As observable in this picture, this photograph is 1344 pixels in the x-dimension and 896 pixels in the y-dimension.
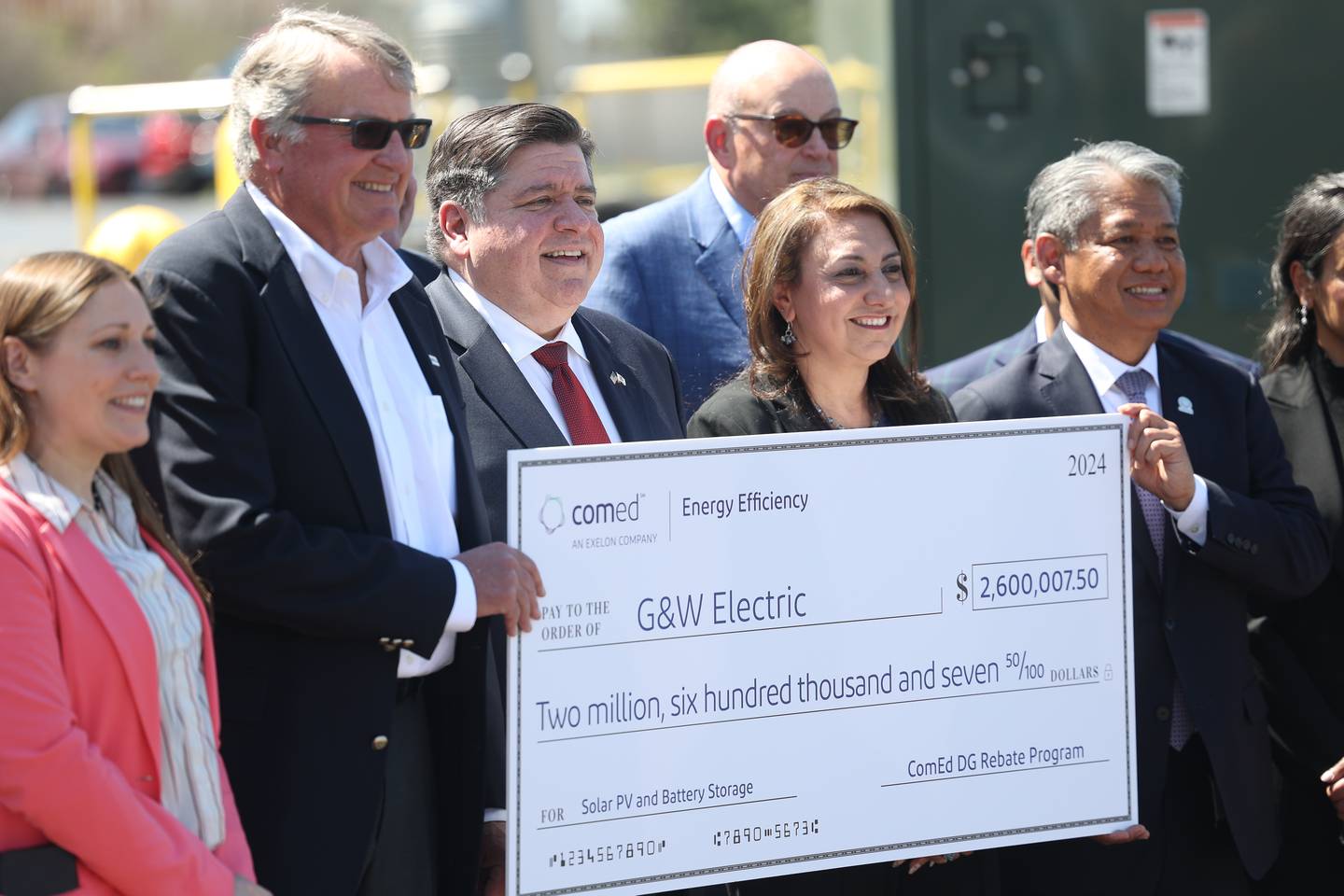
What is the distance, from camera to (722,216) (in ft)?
15.2

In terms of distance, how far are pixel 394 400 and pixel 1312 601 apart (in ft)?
7.71

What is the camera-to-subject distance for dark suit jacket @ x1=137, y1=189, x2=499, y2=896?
2602 millimetres

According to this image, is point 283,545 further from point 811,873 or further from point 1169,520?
point 1169,520

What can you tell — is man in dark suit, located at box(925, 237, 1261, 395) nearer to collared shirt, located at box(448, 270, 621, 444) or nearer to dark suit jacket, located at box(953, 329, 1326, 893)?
dark suit jacket, located at box(953, 329, 1326, 893)

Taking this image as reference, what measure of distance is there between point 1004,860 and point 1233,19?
4.03 metres

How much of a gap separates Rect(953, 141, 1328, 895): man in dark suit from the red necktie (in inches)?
36.1

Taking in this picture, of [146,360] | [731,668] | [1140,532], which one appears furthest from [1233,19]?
[146,360]

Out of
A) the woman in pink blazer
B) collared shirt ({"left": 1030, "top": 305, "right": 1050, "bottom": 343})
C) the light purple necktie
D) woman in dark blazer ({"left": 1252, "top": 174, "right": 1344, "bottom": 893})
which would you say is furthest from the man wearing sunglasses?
the woman in pink blazer

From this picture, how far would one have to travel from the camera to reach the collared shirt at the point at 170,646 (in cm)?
244

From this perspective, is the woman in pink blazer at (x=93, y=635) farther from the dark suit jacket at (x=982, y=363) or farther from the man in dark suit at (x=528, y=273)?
the dark suit jacket at (x=982, y=363)

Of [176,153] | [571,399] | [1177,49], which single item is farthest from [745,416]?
[176,153]

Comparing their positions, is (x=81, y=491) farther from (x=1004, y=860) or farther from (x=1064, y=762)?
(x=1004, y=860)

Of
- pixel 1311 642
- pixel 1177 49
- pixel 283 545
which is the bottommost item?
pixel 1311 642

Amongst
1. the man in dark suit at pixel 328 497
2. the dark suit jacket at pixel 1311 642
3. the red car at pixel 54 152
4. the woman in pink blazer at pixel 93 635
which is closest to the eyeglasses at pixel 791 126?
the dark suit jacket at pixel 1311 642
